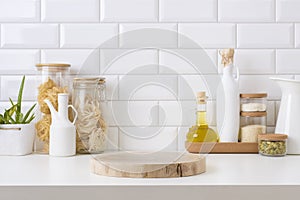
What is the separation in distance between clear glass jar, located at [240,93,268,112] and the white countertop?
18 centimetres

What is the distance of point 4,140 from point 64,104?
0.23 m

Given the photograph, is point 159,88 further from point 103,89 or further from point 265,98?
point 265,98

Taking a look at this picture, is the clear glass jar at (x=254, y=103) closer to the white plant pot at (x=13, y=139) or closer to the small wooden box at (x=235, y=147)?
the small wooden box at (x=235, y=147)

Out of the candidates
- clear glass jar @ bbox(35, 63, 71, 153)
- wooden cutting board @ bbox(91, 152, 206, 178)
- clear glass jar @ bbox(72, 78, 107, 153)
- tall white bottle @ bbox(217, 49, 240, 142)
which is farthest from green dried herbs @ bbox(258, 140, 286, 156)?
clear glass jar @ bbox(35, 63, 71, 153)

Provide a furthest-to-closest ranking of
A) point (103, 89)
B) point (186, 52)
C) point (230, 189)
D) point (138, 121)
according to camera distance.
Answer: point (103, 89) < point (186, 52) < point (138, 121) < point (230, 189)

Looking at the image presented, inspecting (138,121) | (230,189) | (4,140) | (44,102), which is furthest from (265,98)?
(4,140)

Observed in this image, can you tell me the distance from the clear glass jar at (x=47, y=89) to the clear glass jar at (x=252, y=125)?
623 mm

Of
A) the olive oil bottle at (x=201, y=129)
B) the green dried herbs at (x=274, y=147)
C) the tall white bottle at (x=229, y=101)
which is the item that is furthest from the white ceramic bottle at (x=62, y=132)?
the green dried herbs at (x=274, y=147)

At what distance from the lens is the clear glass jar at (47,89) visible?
61.1 inches

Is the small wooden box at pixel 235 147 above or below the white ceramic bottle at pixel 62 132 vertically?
below

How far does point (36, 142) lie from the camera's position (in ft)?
5.30

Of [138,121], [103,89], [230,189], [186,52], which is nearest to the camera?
[230,189]

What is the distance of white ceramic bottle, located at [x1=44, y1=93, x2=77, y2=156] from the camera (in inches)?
58.1

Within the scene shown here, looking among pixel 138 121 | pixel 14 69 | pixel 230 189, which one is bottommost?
pixel 230 189
